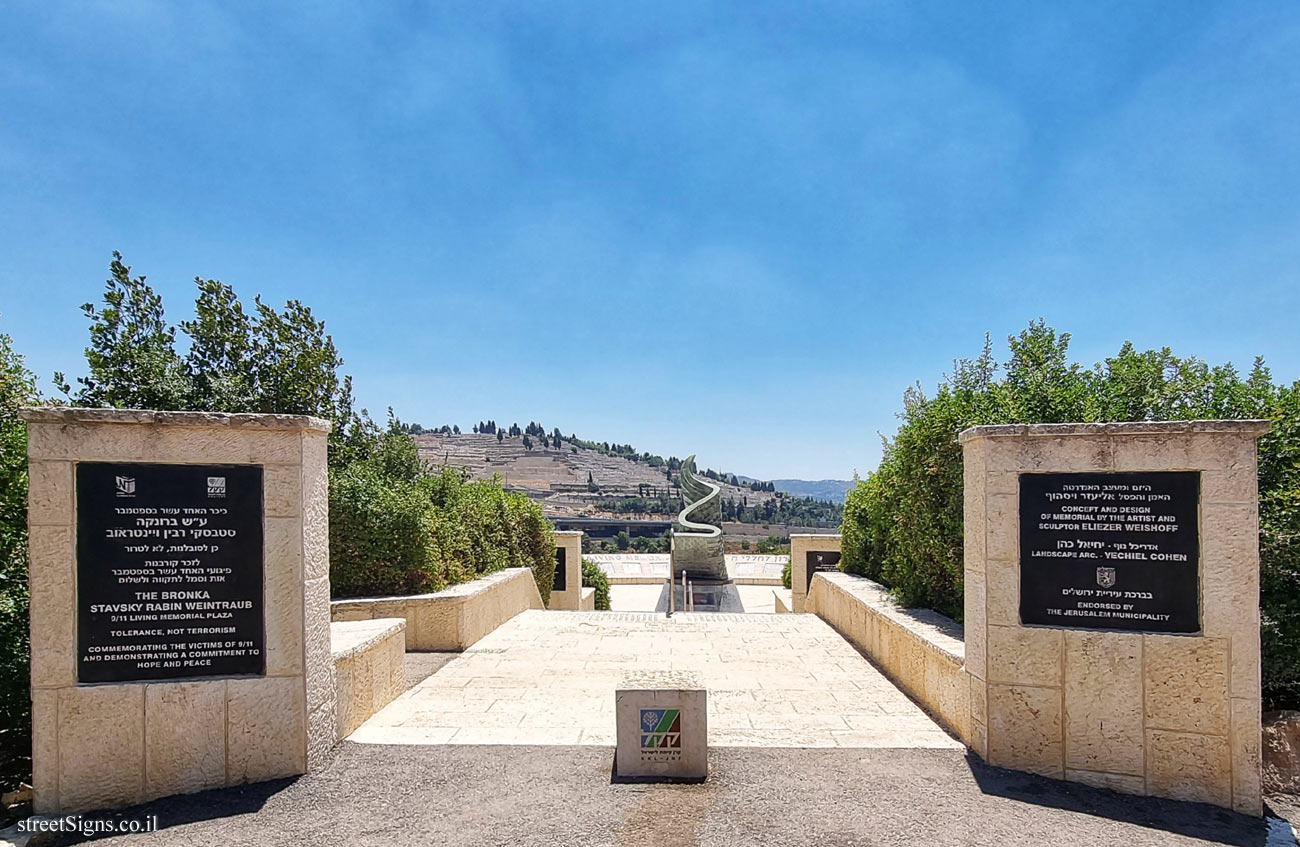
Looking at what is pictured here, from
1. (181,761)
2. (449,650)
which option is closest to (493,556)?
(449,650)

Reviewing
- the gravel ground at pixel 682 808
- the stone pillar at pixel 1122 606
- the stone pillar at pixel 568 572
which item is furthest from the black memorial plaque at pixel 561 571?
the stone pillar at pixel 1122 606

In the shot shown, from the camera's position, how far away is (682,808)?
155 inches

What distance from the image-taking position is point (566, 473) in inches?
5551

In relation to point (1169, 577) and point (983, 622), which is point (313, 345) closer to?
point (983, 622)

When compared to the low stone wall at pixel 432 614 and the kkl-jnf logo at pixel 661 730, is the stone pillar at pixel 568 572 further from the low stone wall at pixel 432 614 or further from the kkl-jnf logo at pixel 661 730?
the kkl-jnf logo at pixel 661 730

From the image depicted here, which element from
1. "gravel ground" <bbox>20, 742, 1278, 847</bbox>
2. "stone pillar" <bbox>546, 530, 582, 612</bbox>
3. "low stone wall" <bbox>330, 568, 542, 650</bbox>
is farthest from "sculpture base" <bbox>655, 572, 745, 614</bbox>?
"gravel ground" <bbox>20, 742, 1278, 847</bbox>

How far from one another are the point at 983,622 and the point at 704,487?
25.1 m

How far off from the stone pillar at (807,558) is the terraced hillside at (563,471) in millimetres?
75912

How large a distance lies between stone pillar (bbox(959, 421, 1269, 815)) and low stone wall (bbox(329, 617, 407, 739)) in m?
4.61

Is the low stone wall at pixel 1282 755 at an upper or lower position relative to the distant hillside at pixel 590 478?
upper

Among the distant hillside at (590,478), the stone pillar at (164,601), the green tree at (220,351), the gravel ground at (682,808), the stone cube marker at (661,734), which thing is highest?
the green tree at (220,351)

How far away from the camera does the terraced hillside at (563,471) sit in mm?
111419

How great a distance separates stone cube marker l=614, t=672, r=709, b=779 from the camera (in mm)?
4316

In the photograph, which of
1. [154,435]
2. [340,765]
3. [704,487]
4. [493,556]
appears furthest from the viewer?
[704,487]
